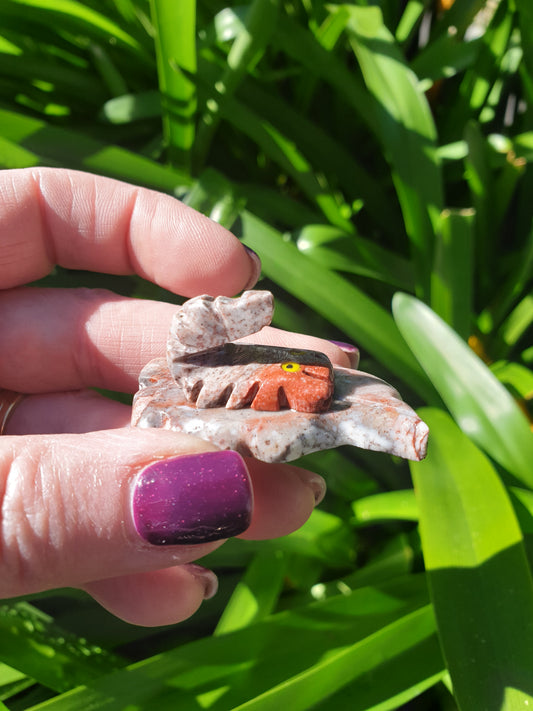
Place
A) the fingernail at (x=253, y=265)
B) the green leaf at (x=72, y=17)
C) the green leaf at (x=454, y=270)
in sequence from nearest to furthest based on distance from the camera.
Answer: the fingernail at (x=253, y=265) < the green leaf at (x=454, y=270) < the green leaf at (x=72, y=17)

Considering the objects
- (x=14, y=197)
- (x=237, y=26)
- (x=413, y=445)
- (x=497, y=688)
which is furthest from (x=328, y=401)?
(x=237, y=26)

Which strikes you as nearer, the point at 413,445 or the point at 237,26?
the point at 413,445

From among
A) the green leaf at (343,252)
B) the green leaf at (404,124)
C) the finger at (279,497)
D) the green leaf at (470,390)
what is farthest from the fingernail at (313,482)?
the green leaf at (404,124)

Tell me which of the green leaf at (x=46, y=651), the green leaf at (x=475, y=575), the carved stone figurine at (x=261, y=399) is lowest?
the green leaf at (x=46, y=651)

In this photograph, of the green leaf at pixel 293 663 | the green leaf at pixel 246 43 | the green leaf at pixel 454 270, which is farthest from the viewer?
the green leaf at pixel 246 43

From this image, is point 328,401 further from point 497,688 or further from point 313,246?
point 313,246

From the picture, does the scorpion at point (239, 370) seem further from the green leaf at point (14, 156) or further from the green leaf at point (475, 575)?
the green leaf at point (14, 156)

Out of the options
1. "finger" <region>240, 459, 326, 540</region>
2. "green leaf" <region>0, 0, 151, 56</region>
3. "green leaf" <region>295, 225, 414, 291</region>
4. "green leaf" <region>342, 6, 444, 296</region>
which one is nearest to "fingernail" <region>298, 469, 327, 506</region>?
"finger" <region>240, 459, 326, 540</region>
